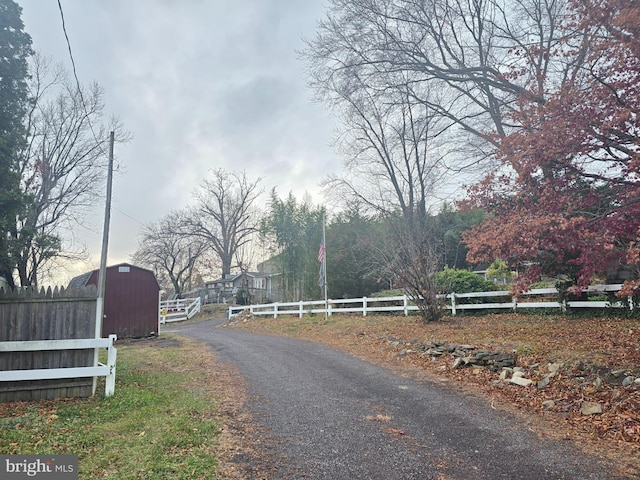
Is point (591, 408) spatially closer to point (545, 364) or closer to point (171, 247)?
point (545, 364)

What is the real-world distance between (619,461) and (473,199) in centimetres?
445

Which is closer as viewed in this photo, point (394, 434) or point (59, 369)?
point (394, 434)

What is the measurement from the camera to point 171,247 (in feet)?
121

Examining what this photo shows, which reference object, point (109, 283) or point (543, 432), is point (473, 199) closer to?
point (543, 432)

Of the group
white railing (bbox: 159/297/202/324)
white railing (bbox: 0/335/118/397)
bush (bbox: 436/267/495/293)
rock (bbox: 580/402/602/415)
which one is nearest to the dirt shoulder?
rock (bbox: 580/402/602/415)

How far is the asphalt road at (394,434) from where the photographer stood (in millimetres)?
3307

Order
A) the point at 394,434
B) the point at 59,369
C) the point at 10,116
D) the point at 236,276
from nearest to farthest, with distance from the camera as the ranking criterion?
the point at 394,434
the point at 59,369
the point at 10,116
the point at 236,276

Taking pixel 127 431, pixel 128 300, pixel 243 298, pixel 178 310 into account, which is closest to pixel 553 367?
pixel 127 431

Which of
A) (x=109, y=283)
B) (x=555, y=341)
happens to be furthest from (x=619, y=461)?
(x=109, y=283)

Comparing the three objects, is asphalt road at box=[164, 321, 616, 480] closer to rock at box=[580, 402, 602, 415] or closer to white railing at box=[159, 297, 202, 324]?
rock at box=[580, 402, 602, 415]

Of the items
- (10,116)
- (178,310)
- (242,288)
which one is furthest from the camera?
(242,288)

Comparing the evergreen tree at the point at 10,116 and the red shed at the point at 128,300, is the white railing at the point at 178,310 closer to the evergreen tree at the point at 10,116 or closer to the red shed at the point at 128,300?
the red shed at the point at 128,300

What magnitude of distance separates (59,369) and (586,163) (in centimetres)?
834

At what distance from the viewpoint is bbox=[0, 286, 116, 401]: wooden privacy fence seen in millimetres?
5312
